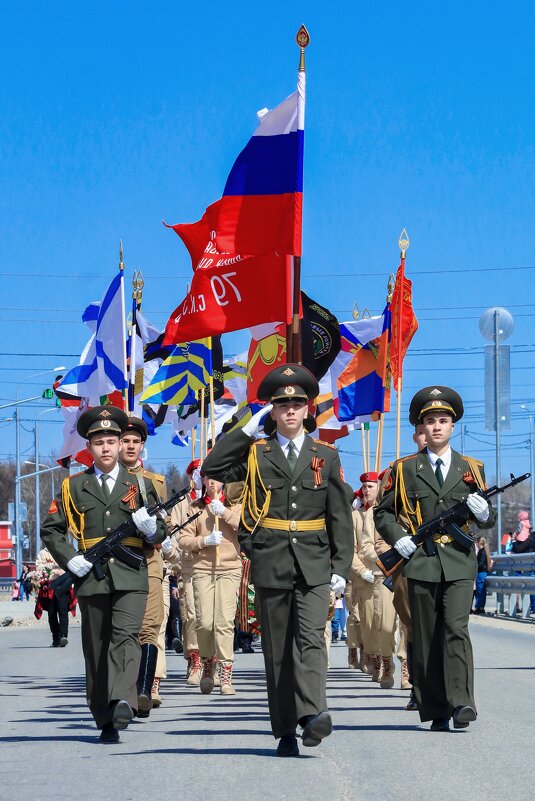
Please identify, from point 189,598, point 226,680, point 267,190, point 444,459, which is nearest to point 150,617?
point 226,680

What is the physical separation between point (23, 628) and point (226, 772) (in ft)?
85.3

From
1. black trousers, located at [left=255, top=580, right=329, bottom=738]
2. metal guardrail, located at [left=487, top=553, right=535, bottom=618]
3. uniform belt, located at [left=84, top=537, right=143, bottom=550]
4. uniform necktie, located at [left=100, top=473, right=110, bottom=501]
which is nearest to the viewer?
black trousers, located at [left=255, top=580, right=329, bottom=738]

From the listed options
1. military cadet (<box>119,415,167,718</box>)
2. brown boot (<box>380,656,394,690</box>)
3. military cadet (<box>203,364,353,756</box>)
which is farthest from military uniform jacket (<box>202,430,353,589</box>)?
brown boot (<box>380,656,394,690</box>)

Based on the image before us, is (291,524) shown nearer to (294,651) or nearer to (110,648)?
(294,651)

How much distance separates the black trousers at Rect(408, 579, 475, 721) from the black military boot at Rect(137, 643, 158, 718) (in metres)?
2.16

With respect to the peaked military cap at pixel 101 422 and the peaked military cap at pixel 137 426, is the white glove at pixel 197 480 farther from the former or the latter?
the peaked military cap at pixel 101 422

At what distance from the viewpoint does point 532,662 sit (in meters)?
17.2

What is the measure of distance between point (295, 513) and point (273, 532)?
17cm

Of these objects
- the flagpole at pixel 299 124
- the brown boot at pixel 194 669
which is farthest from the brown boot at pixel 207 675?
the flagpole at pixel 299 124

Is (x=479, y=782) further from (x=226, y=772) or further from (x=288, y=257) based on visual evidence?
(x=288, y=257)

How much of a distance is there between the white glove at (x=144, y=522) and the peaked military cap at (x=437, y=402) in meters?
1.78

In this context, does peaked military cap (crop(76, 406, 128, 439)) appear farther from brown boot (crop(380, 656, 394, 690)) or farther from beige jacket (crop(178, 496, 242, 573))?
brown boot (crop(380, 656, 394, 690))

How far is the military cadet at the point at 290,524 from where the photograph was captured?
902 cm

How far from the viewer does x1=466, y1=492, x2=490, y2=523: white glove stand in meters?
9.73
